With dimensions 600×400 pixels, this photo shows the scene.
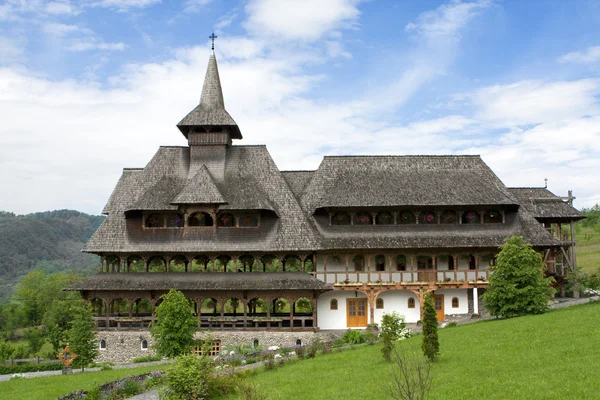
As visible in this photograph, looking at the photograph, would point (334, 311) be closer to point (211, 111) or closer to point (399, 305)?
point (399, 305)

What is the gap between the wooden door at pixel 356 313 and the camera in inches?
1358

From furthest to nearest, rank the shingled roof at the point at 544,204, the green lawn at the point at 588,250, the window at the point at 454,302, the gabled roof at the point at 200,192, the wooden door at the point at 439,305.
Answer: the green lawn at the point at 588,250
the shingled roof at the point at 544,204
the window at the point at 454,302
the wooden door at the point at 439,305
the gabled roof at the point at 200,192

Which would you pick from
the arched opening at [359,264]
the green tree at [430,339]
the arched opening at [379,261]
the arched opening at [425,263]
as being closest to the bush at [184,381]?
the green tree at [430,339]

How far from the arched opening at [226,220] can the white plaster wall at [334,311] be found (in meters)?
7.60

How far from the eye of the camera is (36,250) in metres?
151

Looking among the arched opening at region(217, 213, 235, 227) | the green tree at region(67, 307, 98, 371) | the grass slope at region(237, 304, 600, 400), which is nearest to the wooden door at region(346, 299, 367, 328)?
the arched opening at region(217, 213, 235, 227)

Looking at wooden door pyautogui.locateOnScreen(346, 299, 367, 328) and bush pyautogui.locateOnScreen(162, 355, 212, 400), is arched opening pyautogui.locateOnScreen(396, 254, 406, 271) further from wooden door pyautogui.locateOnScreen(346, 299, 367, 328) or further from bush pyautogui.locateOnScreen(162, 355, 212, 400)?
bush pyautogui.locateOnScreen(162, 355, 212, 400)

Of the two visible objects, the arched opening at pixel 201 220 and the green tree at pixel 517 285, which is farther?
the arched opening at pixel 201 220

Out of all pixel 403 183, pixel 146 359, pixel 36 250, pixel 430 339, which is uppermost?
pixel 36 250

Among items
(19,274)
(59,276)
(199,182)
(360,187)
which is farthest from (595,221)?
(19,274)

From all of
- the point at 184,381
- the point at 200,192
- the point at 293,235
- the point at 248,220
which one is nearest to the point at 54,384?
the point at 184,381

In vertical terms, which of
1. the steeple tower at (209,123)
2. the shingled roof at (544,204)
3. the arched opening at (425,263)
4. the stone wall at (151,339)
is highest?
the steeple tower at (209,123)

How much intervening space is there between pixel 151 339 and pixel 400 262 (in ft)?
53.9

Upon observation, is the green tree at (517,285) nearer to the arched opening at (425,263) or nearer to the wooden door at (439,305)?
the wooden door at (439,305)
